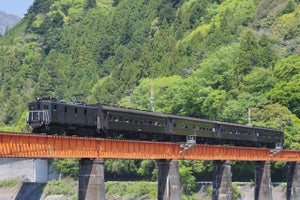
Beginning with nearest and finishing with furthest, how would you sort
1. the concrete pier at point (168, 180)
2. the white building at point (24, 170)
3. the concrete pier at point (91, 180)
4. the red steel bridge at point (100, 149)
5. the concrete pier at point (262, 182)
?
the red steel bridge at point (100, 149), the concrete pier at point (91, 180), the concrete pier at point (168, 180), the concrete pier at point (262, 182), the white building at point (24, 170)

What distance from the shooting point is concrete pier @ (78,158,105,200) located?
52.2m

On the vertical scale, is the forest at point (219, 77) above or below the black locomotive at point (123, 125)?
above

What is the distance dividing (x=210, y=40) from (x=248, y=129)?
84230 millimetres

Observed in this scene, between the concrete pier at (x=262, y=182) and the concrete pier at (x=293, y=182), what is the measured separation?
5.14 m

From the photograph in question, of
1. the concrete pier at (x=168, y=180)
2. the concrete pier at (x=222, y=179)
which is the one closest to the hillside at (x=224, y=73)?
the concrete pier at (x=222, y=179)

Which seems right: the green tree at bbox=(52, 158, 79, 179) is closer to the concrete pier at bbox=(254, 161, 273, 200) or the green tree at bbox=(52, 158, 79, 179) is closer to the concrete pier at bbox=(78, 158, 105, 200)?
the concrete pier at bbox=(254, 161, 273, 200)

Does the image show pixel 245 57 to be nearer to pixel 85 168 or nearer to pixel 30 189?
pixel 30 189

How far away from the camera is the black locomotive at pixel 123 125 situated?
52094mm

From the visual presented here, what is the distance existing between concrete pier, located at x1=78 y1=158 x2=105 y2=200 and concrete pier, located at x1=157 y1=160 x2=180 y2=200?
11393 millimetres

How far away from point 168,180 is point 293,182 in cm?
2766

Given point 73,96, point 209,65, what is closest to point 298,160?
point 209,65

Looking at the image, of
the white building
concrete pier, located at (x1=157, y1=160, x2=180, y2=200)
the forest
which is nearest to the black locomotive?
concrete pier, located at (x1=157, y1=160, x2=180, y2=200)

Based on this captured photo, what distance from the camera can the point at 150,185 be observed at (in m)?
105

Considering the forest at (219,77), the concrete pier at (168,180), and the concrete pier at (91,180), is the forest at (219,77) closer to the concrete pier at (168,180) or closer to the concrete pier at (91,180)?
the concrete pier at (168,180)
